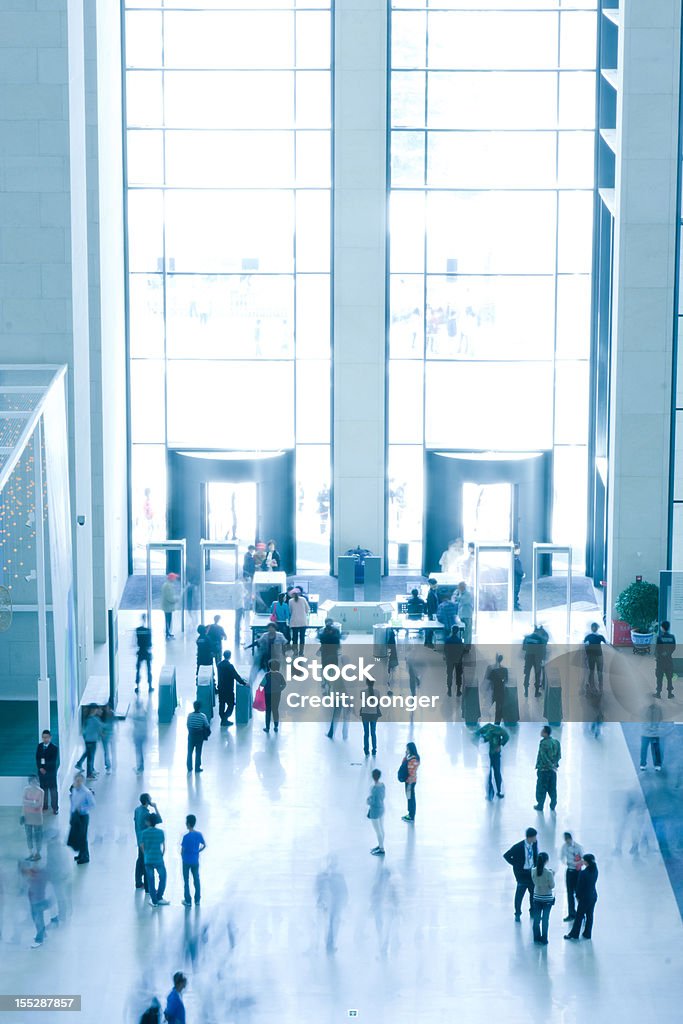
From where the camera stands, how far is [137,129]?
106 feet

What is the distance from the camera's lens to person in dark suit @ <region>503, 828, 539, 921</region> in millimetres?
17594

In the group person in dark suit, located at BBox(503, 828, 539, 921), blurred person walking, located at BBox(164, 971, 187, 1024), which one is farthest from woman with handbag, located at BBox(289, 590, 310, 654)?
blurred person walking, located at BBox(164, 971, 187, 1024)

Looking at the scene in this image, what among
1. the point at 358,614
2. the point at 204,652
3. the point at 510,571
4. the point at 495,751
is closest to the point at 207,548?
the point at 358,614

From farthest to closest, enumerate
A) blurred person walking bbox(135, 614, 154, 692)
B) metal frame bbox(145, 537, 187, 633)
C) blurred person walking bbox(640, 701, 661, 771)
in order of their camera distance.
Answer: metal frame bbox(145, 537, 187, 633)
blurred person walking bbox(135, 614, 154, 692)
blurred person walking bbox(640, 701, 661, 771)

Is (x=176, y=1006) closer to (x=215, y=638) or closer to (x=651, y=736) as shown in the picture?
(x=651, y=736)

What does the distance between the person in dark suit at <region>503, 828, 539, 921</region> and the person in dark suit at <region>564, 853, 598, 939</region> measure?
54 centimetres

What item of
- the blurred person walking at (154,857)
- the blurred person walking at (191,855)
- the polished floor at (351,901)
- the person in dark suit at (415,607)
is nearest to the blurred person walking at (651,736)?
the polished floor at (351,901)

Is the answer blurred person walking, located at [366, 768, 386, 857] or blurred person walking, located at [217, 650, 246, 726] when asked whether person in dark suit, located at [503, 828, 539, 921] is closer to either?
blurred person walking, located at [366, 768, 386, 857]

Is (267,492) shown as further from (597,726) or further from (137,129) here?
(597,726)

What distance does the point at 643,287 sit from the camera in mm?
27250

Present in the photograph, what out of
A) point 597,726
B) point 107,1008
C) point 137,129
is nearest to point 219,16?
point 137,129

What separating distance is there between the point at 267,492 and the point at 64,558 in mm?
10274

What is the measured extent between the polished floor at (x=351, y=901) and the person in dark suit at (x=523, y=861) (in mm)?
353

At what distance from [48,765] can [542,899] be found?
259 inches
